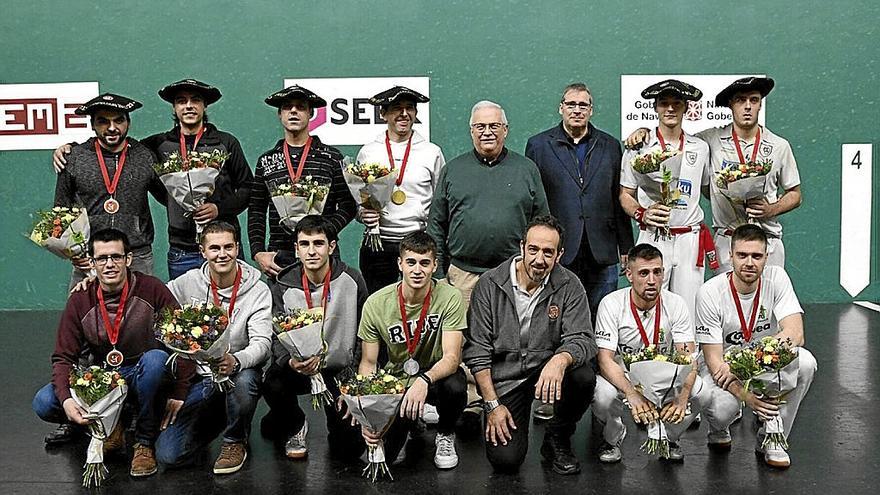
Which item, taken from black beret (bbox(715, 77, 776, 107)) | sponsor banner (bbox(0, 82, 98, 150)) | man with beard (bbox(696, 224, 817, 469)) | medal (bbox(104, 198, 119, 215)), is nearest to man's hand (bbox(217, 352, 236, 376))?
medal (bbox(104, 198, 119, 215))

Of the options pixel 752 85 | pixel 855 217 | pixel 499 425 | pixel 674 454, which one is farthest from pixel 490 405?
pixel 855 217

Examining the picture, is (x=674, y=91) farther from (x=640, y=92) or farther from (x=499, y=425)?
(x=640, y=92)

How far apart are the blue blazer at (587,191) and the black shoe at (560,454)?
41.4 inches

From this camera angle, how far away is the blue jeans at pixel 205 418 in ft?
12.4

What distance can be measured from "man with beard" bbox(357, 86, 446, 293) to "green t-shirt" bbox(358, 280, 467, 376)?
2.19 feet

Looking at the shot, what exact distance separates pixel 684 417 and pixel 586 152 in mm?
1432

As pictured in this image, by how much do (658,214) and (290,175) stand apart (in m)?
1.73

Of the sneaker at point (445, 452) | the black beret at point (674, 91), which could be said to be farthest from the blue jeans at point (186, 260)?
the black beret at point (674, 91)

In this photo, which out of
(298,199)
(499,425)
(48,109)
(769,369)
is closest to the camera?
(769,369)

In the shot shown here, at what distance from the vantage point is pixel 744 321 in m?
4.00

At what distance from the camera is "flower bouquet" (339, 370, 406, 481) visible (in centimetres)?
349

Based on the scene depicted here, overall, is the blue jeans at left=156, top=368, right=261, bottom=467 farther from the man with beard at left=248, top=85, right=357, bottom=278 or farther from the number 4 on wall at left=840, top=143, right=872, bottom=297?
the number 4 on wall at left=840, top=143, right=872, bottom=297

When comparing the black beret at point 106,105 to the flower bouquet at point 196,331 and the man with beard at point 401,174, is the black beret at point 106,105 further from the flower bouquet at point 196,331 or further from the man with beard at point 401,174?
the flower bouquet at point 196,331

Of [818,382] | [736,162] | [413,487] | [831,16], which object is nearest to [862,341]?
[818,382]
